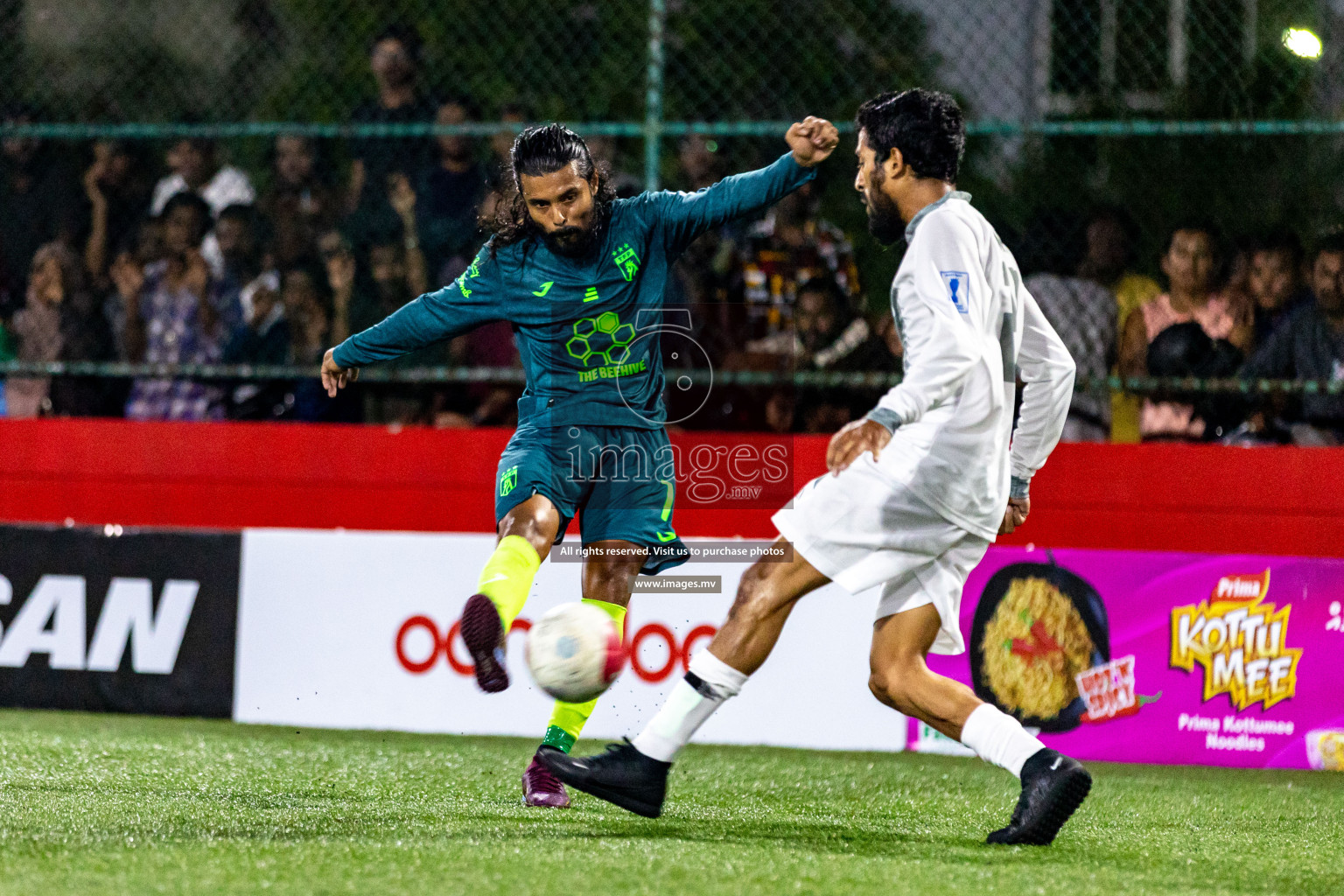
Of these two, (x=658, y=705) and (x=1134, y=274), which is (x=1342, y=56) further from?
(x=658, y=705)

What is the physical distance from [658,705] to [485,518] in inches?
Answer: 58.2

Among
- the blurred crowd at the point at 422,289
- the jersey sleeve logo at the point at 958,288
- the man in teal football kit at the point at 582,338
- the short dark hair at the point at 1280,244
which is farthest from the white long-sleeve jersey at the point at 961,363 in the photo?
the short dark hair at the point at 1280,244

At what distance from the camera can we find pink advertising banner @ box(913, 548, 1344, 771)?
6516mm

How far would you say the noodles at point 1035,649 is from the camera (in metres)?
6.63

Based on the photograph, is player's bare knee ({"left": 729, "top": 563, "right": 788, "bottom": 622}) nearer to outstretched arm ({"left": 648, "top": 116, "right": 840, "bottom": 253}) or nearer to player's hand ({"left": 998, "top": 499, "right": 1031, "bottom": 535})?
player's hand ({"left": 998, "top": 499, "right": 1031, "bottom": 535})

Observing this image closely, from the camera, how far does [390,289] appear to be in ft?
25.8

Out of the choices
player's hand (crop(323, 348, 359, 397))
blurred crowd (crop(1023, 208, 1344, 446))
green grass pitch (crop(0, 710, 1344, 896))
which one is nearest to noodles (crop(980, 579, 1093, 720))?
green grass pitch (crop(0, 710, 1344, 896))

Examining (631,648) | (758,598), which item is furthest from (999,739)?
(631,648)

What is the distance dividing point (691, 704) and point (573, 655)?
0.34 metres

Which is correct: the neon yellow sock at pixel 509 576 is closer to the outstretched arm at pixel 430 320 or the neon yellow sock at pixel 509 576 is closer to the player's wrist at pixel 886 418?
the outstretched arm at pixel 430 320

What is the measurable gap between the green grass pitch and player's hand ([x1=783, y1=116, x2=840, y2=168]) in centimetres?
192

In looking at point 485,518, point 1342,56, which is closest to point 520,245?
point 485,518

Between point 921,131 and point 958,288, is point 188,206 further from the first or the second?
point 958,288

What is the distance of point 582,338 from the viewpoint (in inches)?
195
